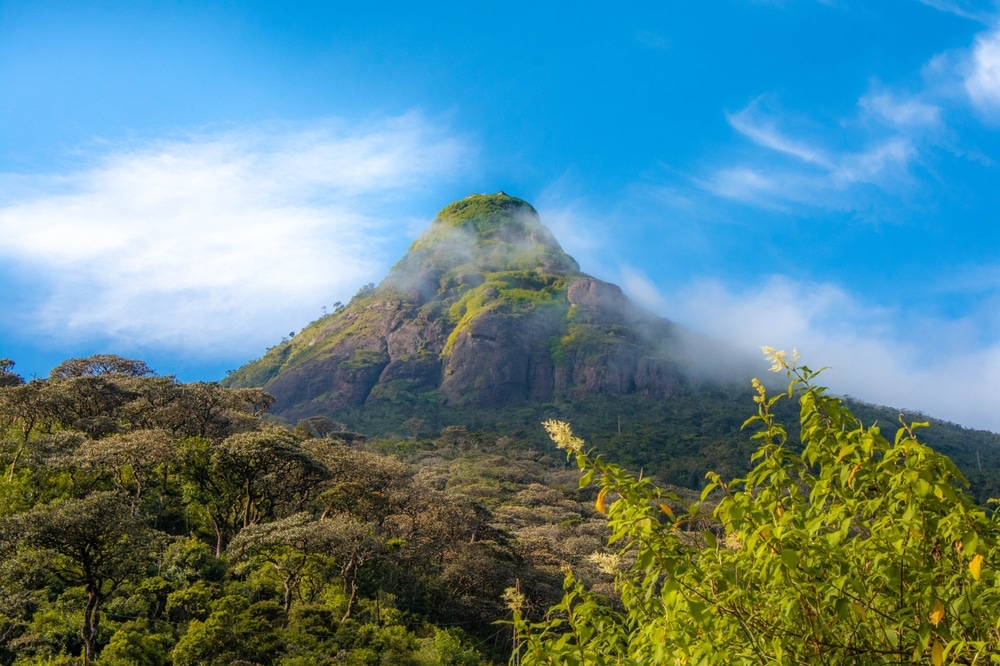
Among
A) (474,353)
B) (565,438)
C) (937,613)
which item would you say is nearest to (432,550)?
(565,438)

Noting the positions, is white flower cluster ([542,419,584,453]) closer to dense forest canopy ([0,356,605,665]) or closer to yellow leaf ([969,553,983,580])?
yellow leaf ([969,553,983,580])

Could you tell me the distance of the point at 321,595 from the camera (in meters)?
33.4

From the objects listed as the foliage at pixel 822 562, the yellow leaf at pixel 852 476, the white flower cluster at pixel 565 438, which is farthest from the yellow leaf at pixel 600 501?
the yellow leaf at pixel 852 476

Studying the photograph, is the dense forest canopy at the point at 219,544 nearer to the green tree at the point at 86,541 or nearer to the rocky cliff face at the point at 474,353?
the green tree at the point at 86,541

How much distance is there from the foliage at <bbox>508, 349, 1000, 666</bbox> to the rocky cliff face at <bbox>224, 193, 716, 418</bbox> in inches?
5851

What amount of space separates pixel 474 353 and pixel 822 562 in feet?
528

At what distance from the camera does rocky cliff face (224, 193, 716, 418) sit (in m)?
159

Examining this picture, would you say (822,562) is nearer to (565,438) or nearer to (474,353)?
(565,438)

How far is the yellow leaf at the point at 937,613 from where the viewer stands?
13.7ft

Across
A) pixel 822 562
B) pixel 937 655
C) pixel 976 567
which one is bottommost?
pixel 937 655

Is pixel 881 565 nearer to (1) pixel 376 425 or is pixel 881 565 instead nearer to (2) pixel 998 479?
(2) pixel 998 479

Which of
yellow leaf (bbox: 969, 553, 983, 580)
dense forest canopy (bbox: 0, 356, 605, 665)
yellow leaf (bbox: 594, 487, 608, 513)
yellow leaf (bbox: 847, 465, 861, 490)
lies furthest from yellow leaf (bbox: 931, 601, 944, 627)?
dense forest canopy (bbox: 0, 356, 605, 665)

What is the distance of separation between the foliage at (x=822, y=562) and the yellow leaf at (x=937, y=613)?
13mm

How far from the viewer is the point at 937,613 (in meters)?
4.18
